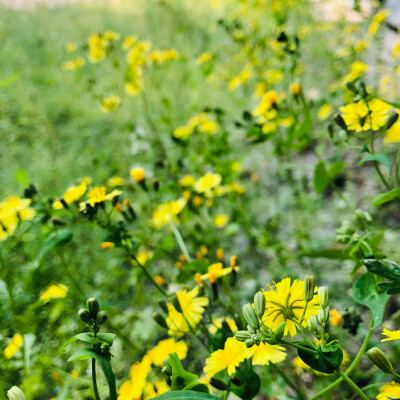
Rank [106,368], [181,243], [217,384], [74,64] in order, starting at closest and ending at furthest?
[106,368], [217,384], [181,243], [74,64]

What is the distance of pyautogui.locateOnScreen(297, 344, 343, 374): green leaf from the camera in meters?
0.56

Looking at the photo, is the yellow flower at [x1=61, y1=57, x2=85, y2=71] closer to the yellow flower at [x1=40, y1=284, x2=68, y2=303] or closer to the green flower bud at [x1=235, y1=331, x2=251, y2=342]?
the yellow flower at [x1=40, y1=284, x2=68, y2=303]

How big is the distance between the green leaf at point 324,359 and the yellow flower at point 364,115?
62cm

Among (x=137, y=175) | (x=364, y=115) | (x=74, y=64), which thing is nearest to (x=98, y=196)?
(x=137, y=175)

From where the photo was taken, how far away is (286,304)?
64 centimetres

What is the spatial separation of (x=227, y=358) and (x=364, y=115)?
727mm

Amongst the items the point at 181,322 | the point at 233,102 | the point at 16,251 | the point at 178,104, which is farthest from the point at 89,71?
the point at 181,322

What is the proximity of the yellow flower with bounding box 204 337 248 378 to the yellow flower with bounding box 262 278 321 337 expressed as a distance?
133mm

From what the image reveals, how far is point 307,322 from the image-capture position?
629 millimetres

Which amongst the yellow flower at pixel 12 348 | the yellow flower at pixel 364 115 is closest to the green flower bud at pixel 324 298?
the yellow flower at pixel 364 115

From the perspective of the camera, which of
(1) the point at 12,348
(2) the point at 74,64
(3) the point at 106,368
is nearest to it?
(3) the point at 106,368

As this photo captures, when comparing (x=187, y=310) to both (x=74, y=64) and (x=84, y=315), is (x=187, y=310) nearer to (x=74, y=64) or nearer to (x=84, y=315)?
(x=84, y=315)

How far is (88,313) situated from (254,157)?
2015mm

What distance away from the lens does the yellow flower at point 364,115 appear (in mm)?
965
